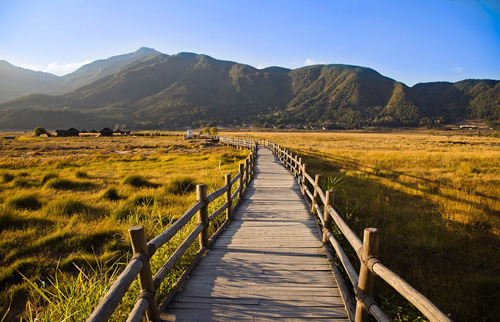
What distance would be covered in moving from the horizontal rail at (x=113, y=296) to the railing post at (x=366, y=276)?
214cm

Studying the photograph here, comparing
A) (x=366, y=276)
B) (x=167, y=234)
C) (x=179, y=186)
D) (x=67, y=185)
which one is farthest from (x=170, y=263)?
(x=67, y=185)

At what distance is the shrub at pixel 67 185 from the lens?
10213mm

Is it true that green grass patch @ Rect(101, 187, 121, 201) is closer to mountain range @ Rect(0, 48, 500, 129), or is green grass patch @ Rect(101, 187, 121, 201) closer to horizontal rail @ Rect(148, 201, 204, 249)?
horizontal rail @ Rect(148, 201, 204, 249)

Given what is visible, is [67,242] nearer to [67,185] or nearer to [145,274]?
[145,274]

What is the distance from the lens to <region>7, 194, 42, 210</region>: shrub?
24.3ft

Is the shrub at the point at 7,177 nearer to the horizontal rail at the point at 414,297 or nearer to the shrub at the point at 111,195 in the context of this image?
the shrub at the point at 111,195

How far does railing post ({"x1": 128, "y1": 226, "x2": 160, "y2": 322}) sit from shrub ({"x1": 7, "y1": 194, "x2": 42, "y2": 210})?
7.63m

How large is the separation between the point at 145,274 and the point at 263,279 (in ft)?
5.44

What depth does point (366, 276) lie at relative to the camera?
7.79ft

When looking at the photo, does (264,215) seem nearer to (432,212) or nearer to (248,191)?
(248,191)

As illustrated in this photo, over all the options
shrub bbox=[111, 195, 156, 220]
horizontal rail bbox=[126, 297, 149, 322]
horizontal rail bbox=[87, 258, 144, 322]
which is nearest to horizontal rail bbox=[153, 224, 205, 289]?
horizontal rail bbox=[126, 297, 149, 322]

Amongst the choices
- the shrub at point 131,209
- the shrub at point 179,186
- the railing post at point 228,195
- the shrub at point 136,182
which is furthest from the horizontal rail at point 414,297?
the shrub at point 136,182

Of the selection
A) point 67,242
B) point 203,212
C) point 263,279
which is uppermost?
point 203,212

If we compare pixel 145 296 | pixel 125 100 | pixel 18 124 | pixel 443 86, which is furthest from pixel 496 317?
pixel 443 86
